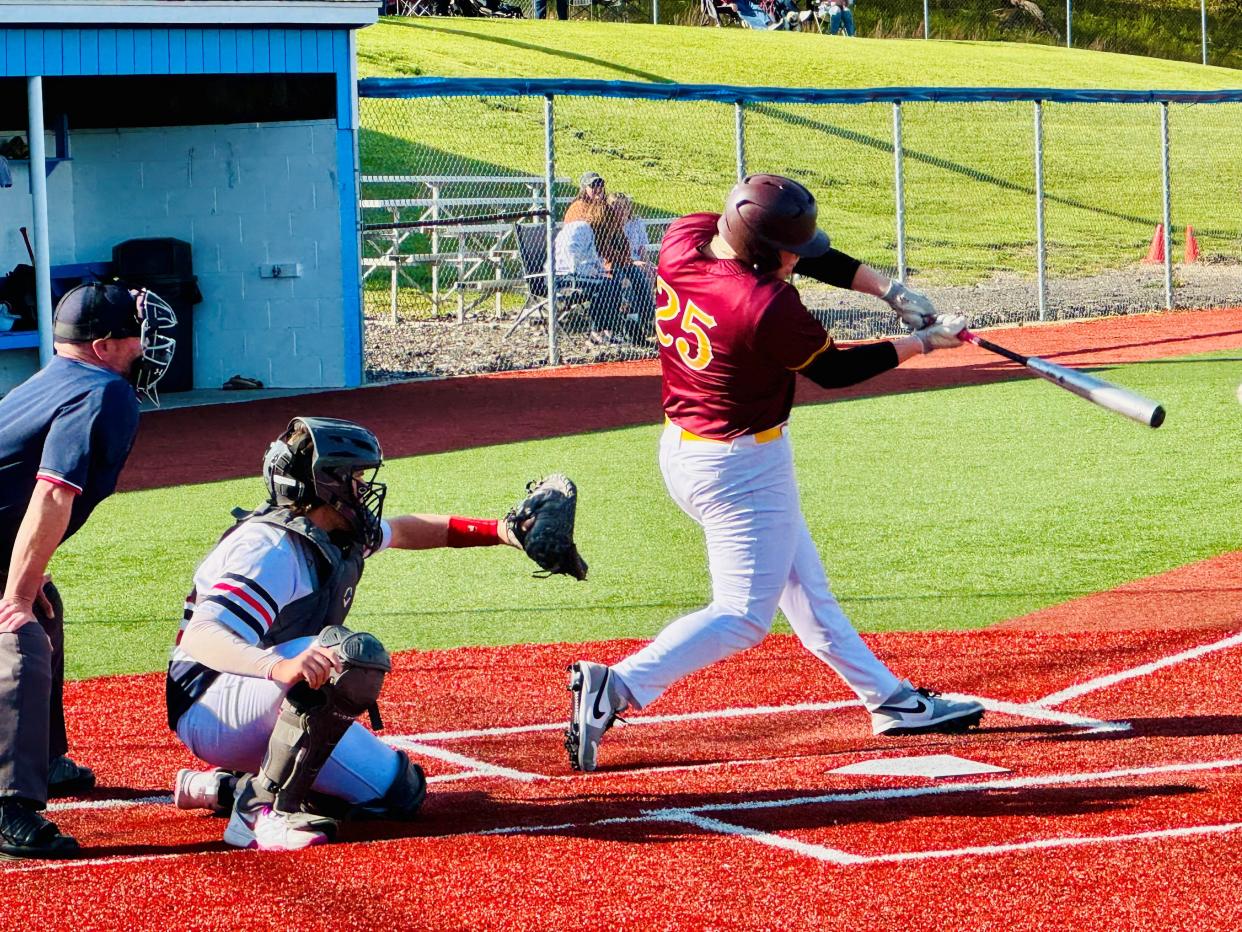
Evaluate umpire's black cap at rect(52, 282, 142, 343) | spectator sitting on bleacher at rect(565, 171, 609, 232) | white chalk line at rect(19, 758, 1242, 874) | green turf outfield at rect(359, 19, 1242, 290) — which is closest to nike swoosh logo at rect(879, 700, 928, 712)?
white chalk line at rect(19, 758, 1242, 874)

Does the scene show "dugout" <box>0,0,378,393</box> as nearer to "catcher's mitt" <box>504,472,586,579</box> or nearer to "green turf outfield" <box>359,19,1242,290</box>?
"green turf outfield" <box>359,19,1242,290</box>

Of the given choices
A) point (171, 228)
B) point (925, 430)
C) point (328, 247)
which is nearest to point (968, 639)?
point (925, 430)

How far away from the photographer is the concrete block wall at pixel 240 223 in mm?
17375

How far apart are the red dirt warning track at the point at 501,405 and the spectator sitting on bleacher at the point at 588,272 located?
33.7 inches

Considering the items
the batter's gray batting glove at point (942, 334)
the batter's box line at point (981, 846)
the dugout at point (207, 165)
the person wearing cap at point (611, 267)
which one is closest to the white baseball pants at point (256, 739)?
the batter's box line at point (981, 846)

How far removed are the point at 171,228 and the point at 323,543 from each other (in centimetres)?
1409

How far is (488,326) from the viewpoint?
69.0 feet

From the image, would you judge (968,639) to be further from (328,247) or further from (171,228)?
(171,228)

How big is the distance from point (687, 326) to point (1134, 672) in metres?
2.66

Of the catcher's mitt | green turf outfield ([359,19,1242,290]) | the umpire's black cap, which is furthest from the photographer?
green turf outfield ([359,19,1242,290])

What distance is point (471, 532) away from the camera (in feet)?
18.6

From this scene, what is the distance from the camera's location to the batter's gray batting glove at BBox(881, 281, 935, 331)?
5.94 meters

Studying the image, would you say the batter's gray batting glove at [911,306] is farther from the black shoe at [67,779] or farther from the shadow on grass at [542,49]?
the shadow on grass at [542,49]

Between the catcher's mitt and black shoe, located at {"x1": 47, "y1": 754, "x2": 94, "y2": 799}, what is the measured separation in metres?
1.81
